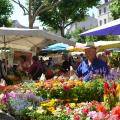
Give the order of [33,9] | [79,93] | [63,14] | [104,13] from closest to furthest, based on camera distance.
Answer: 1. [79,93]
2. [33,9]
3. [63,14]
4. [104,13]

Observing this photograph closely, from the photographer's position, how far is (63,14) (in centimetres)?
5422

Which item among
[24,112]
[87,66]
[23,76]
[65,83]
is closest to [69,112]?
[24,112]

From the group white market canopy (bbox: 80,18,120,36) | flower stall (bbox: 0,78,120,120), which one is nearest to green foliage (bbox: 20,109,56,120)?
flower stall (bbox: 0,78,120,120)

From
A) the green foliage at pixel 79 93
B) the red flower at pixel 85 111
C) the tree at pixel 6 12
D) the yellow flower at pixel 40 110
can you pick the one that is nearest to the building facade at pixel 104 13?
the tree at pixel 6 12

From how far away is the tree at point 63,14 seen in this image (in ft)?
151

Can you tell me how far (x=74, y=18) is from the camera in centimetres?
5575

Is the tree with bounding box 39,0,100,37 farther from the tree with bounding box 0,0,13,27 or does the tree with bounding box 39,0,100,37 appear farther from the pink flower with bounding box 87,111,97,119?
the pink flower with bounding box 87,111,97,119

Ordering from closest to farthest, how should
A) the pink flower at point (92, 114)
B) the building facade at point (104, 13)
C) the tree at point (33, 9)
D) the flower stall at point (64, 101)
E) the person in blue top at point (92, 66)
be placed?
the pink flower at point (92, 114) < the flower stall at point (64, 101) < the person in blue top at point (92, 66) < the tree at point (33, 9) < the building facade at point (104, 13)

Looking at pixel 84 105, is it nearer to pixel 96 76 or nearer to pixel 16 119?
pixel 16 119

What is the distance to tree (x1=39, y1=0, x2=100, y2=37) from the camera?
151ft

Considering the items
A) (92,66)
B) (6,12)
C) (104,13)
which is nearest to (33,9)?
(6,12)

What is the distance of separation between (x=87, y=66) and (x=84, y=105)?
281cm

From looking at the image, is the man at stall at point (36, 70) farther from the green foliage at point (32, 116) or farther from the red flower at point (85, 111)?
the red flower at point (85, 111)

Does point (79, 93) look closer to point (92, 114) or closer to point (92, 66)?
point (92, 66)
